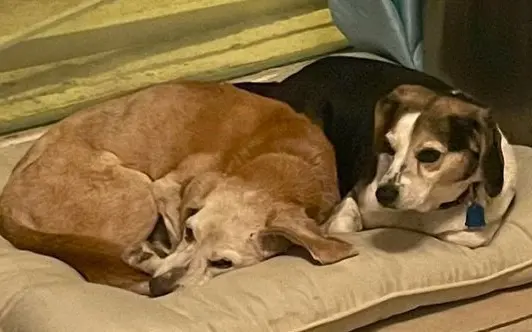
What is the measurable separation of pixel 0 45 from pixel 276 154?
1.00 metres

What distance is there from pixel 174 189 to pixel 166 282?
0.26 m

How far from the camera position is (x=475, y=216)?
2191mm

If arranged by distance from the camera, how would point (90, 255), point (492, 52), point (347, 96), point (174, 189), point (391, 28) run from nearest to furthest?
1. point (90, 255)
2. point (174, 189)
3. point (347, 96)
4. point (492, 52)
5. point (391, 28)

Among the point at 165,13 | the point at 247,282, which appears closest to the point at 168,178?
the point at 247,282

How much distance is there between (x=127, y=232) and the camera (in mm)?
2236

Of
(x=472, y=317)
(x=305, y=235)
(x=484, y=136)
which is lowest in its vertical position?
(x=472, y=317)

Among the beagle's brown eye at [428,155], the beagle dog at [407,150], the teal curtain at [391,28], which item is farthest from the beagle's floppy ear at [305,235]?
the teal curtain at [391,28]

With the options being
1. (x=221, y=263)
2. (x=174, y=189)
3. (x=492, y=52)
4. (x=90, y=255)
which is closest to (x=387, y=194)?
(x=221, y=263)

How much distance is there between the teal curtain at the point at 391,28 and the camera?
3.11 metres

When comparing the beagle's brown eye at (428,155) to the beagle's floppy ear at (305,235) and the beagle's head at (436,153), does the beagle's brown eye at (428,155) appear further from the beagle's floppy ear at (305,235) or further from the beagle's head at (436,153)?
the beagle's floppy ear at (305,235)

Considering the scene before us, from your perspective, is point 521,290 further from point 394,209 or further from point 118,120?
point 118,120

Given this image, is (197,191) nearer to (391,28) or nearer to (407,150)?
(407,150)

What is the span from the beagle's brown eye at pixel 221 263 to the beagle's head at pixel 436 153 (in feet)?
1.06

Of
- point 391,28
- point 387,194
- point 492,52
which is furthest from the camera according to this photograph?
point 391,28
